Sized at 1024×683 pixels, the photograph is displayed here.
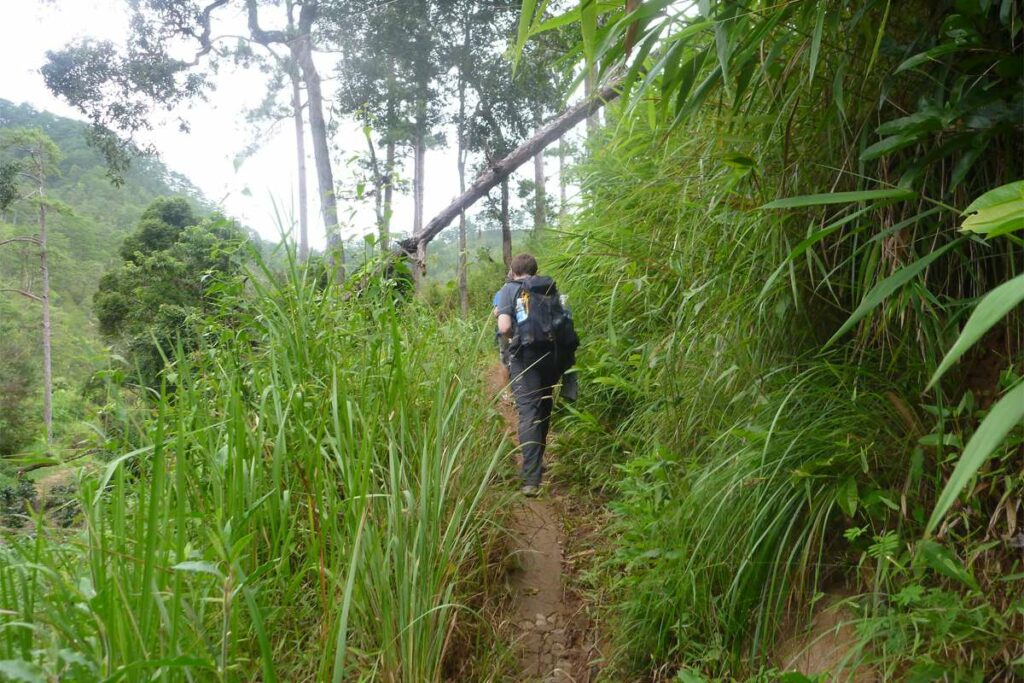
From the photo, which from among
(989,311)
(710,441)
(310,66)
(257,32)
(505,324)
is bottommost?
(710,441)

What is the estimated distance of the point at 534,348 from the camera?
375 cm

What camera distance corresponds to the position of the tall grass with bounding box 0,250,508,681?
1.20 metres

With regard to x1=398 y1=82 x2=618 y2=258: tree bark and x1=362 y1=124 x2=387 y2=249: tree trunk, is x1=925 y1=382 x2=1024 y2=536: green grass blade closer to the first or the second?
x1=362 y1=124 x2=387 y2=249: tree trunk

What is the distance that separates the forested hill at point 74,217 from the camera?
7.70 m

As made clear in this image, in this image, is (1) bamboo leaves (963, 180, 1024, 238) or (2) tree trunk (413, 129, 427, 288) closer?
(1) bamboo leaves (963, 180, 1024, 238)

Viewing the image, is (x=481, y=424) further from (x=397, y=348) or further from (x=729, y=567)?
(x=729, y=567)

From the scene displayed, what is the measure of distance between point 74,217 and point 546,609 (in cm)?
786

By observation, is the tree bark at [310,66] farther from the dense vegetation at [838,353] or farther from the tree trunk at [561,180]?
the dense vegetation at [838,353]

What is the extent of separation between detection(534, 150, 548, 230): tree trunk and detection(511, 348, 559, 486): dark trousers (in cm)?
348

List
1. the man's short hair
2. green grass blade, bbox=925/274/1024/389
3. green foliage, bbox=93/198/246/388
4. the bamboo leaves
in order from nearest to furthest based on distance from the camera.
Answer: green grass blade, bbox=925/274/1024/389 → the bamboo leaves → green foliage, bbox=93/198/246/388 → the man's short hair

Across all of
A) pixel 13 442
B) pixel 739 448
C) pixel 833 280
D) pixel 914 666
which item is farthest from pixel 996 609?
pixel 13 442

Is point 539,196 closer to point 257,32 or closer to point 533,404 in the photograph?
point 533,404

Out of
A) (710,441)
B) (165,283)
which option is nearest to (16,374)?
(165,283)

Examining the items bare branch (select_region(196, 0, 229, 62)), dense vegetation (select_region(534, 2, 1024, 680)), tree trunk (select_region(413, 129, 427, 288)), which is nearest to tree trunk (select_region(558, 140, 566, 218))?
Result: tree trunk (select_region(413, 129, 427, 288))
